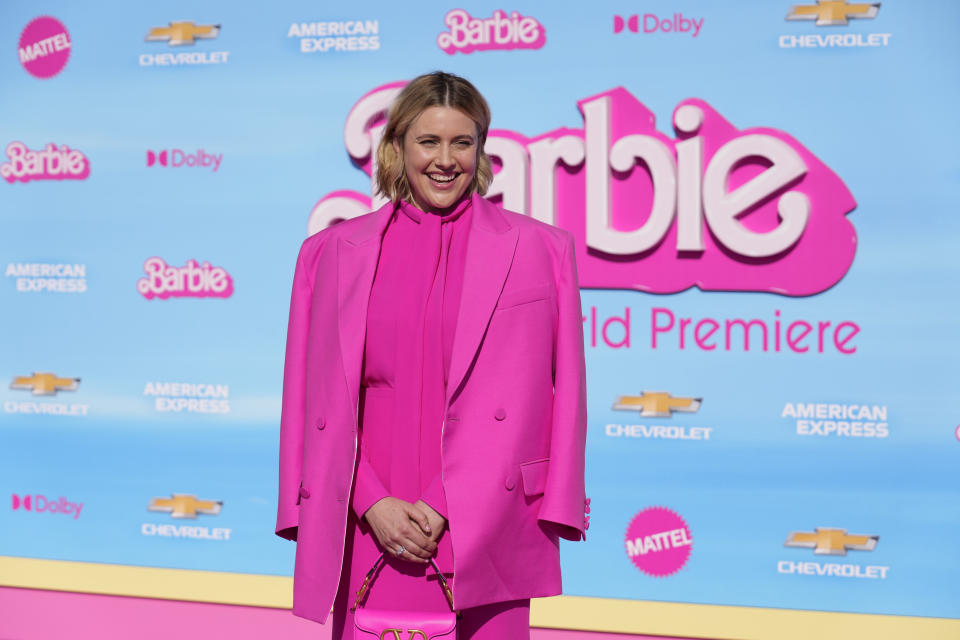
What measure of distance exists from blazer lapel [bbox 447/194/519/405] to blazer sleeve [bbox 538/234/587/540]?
0.13 m

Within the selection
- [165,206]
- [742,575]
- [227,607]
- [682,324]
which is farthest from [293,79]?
[742,575]

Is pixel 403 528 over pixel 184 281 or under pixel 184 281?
under

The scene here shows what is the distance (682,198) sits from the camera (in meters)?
3.18

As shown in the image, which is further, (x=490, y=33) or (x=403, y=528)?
(x=490, y=33)

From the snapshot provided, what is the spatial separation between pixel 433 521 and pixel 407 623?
0.18 metres

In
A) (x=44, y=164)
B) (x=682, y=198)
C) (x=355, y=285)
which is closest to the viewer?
(x=355, y=285)

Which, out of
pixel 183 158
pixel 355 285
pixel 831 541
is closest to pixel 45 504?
pixel 183 158

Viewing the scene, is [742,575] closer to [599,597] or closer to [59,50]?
[599,597]

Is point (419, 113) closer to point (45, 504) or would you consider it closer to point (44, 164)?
point (44, 164)

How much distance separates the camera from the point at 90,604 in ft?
12.0

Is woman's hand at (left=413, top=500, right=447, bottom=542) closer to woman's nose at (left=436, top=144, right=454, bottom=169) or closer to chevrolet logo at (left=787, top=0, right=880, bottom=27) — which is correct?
woman's nose at (left=436, top=144, right=454, bottom=169)

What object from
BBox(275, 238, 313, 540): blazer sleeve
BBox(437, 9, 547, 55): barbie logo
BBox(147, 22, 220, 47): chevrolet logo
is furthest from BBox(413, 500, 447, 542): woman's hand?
BBox(147, 22, 220, 47): chevrolet logo

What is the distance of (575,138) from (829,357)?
1.05 metres

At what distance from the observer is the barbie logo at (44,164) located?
3703mm
